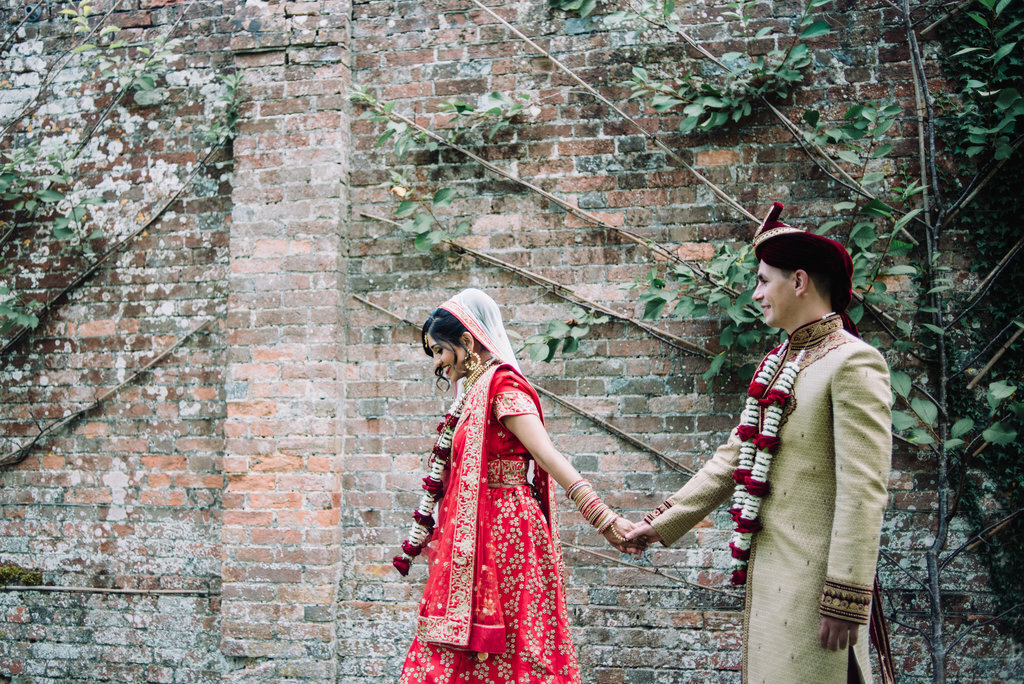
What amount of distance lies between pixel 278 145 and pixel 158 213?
0.85 metres

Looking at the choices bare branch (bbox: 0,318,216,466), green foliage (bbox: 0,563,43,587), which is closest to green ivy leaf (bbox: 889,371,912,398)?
bare branch (bbox: 0,318,216,466)

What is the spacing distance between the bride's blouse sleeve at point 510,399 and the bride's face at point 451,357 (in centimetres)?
19

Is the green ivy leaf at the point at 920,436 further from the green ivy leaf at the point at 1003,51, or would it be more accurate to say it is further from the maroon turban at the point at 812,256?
the green ivy leaf at the point at 1003,51

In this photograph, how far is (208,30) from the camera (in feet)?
13.9

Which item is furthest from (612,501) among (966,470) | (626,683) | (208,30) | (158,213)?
(208,30)

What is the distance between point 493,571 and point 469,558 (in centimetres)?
9

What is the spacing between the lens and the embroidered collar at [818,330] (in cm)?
222

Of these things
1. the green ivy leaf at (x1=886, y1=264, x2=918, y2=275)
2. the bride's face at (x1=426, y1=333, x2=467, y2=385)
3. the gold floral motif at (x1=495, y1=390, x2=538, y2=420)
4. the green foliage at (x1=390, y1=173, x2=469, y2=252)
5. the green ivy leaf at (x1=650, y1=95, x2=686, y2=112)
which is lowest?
the gold floral motif at (x1=495, y1=390, x2=538, y2=420)

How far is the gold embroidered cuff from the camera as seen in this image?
75.7 inches

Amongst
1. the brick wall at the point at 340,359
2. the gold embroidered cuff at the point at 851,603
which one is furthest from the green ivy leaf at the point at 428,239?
the gold embroidered cuff at the point at 851,603

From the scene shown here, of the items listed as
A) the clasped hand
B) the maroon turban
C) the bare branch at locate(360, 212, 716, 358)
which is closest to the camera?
the maroon turban

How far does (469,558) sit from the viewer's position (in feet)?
8.46

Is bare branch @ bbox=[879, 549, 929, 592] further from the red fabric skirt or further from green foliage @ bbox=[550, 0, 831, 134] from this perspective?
green foliage @ bbox=[550, 0, 831, 134]

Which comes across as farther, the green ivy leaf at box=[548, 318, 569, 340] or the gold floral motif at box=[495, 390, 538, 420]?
the green ivy leaf at box=[548, 318, 569, 340]
